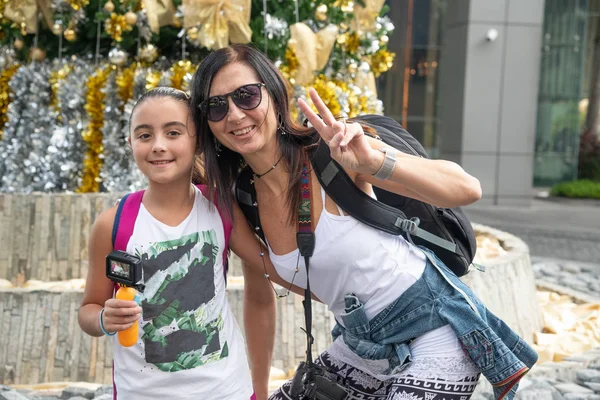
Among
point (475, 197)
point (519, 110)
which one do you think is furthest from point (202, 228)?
point (519, 110)

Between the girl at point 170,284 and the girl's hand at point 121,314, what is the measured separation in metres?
0.11

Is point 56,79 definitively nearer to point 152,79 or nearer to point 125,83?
point 125,83

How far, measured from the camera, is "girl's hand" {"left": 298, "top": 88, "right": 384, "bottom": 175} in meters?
2.18

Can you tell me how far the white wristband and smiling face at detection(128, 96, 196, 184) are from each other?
57 centimetres

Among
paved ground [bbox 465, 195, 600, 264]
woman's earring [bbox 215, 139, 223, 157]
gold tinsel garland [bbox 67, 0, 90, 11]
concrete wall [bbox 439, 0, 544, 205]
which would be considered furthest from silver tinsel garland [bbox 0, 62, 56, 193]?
concrete wall [bbox 439, 0, 544, 205]

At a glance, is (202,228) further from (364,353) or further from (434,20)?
(434,20)

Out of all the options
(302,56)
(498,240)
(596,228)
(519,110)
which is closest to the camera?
(302,56)

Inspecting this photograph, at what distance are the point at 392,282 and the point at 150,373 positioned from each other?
0.73 metres

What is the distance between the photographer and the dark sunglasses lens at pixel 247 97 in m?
2.37

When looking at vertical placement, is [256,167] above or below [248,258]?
above

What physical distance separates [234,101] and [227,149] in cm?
25

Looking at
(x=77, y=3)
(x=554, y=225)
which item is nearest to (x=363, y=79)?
(x=77, y=3)

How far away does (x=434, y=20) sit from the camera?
19.2 meters

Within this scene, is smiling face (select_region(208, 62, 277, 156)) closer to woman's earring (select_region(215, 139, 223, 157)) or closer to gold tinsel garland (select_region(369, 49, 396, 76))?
woman's earring (select_region(215, 139, 223, 157))
